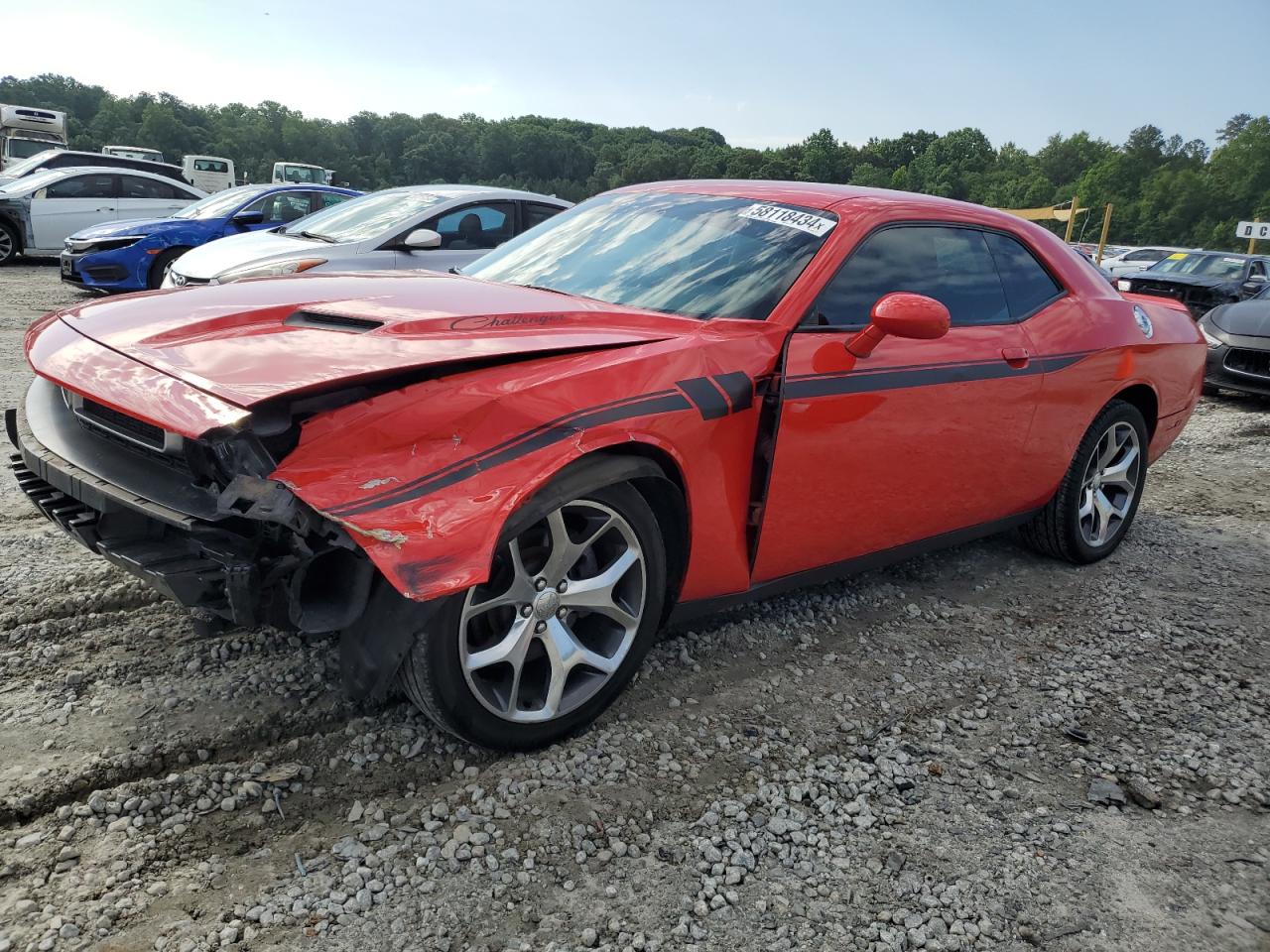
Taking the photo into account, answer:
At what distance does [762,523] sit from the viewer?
275 centimetres

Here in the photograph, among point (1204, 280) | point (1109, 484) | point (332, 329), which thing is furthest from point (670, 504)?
point (1204, 280)

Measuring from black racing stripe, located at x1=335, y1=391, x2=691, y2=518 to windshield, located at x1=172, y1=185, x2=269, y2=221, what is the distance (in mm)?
9204

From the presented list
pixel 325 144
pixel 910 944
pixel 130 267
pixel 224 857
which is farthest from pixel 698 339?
pixel 325 144

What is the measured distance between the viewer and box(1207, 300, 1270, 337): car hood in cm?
861

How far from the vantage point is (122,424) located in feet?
7.57

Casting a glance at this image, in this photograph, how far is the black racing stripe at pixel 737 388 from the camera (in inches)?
101

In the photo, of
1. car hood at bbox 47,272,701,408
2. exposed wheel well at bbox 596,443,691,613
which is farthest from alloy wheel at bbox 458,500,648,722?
car hood at bbox 47,272,701,408

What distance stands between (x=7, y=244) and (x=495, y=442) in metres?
14.5

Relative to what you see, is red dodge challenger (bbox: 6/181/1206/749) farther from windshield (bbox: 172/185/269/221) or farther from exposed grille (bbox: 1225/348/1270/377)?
windshield (bbox: 172/185/269/221)

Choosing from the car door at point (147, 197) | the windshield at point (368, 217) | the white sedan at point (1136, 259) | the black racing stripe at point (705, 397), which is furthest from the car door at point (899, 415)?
the white sedan at point (1136, 259)

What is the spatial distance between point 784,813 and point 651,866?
41cm

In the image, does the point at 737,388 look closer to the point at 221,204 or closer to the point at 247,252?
the point at 247,252

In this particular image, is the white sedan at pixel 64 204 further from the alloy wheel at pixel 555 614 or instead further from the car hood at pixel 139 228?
the alloy wheel at pixel 555 614

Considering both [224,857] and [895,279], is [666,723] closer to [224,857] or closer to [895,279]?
[224,857]
